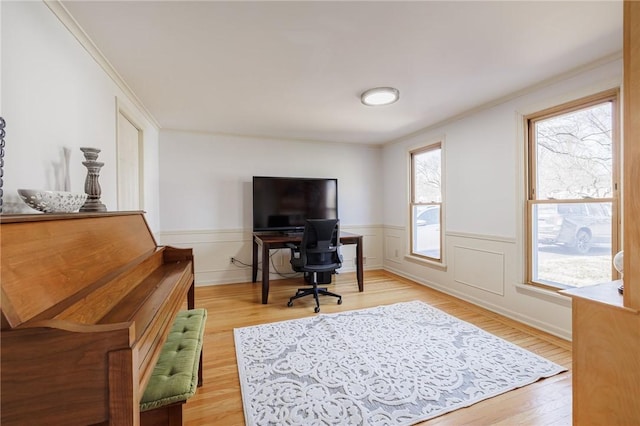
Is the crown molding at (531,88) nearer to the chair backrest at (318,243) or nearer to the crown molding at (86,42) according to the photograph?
the chair backrest at (318,243)

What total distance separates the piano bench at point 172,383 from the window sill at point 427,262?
3.15m

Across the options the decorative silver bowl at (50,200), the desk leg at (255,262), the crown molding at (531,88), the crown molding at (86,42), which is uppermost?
the crown molding at (531,88)

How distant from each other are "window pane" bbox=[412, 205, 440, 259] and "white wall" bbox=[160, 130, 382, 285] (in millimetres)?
1202

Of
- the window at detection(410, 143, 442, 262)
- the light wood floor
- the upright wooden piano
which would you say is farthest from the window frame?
the upright wooden piano

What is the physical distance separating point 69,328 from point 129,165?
2.59 metres

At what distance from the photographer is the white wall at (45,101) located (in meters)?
1.14

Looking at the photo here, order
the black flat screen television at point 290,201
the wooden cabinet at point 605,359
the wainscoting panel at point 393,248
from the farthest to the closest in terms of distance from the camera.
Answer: the wainscoting panel at point 393,248
the black flat screen television at point 290,201
the wooden cabinet at point 605,359

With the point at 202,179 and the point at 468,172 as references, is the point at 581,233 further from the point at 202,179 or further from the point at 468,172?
the point at 202,179

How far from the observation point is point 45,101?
136 cm

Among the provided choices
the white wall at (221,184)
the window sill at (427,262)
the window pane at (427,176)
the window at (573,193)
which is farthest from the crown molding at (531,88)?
the window sill at (427,262)

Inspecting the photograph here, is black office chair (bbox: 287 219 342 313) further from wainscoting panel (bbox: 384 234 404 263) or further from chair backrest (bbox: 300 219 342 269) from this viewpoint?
wainscoting panel (bbox: 384 234 404 263)

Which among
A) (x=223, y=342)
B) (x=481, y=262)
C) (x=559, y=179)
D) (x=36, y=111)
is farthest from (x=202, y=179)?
(x=559, y=179)

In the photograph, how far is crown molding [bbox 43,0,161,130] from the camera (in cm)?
144

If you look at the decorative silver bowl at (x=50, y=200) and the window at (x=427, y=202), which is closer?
the decorative silver bowl at (x=50, y=200)
